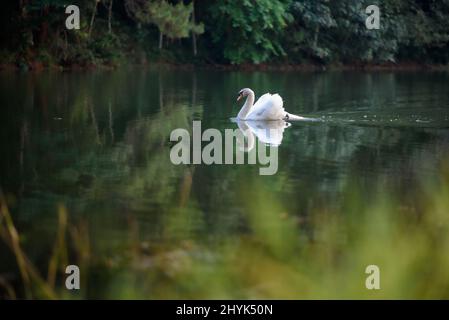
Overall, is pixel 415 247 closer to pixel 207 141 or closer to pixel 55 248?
pixel 55 248

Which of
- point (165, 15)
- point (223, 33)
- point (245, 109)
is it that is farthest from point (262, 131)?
point (223, 33)

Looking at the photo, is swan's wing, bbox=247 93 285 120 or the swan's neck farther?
the swan's neck

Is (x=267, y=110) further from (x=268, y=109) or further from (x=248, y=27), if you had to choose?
(x=248, y=27)

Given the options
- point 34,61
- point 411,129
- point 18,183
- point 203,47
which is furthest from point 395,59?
point 18,183

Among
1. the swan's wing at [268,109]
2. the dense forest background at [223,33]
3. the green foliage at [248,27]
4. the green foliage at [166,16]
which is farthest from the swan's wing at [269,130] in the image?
the green foliage at [248,27]

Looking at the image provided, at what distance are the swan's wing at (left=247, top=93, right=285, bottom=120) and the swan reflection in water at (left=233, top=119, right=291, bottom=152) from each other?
0.12 m

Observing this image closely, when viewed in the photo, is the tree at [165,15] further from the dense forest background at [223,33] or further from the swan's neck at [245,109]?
the swan's neck at [245,109]

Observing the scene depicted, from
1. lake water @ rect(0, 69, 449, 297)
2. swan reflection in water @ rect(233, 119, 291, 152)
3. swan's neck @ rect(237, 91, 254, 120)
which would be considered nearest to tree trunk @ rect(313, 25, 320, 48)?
lake water @ rect(0, 69, 449, 297)

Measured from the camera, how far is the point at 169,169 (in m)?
12.7

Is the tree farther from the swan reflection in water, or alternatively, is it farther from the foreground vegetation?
the foreground vegetation

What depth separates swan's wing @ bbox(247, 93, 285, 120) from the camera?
18.9 meters

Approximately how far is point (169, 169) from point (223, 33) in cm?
3037

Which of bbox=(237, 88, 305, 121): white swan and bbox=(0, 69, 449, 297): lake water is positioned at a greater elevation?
bbox=(237, 88, 305, 121): white swan
